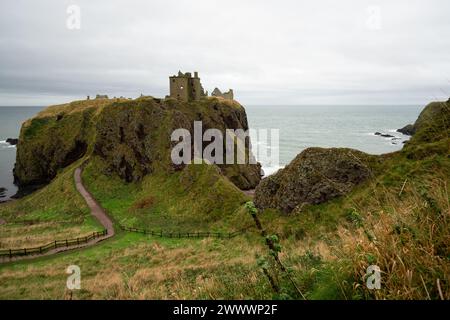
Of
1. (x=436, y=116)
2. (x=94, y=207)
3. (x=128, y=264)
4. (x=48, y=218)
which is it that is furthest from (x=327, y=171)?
(x=48, y=218)

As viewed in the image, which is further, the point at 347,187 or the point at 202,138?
the point at 202,138

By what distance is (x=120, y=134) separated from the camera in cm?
6669

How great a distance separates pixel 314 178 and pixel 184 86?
5321 cm

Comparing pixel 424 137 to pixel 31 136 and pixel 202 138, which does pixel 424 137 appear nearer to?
pixel 202 138

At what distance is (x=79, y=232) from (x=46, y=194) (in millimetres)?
27695

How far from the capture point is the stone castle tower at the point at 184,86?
7512 centimetres

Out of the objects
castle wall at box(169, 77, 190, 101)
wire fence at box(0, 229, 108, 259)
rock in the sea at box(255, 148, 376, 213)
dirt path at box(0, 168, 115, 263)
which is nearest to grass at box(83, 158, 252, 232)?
dirt path at box(0, 168, 115, 263)

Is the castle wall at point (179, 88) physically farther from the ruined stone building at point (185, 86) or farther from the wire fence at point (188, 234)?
the wire fence at point (188, 234)

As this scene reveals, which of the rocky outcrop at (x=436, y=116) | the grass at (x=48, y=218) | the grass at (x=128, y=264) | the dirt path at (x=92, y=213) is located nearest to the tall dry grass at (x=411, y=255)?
the rocky outcrop at (x=436, y=116)

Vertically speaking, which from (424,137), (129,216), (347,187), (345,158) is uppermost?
(424,137)

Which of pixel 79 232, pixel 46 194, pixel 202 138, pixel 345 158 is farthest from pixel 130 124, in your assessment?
pixel 345 158

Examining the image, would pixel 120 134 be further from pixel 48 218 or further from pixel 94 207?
pixel 48 218

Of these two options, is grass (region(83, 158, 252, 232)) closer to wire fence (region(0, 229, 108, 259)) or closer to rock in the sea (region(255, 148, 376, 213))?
rock in the sea (region(255, 148, 376, 213))
